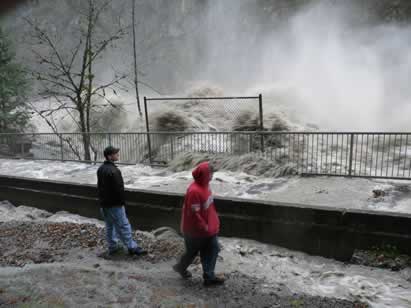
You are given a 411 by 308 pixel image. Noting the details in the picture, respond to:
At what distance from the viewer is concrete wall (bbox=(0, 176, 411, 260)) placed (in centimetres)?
566

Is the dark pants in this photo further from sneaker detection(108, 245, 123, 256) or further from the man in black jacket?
sneaker detection(108, 245, 123, 256)

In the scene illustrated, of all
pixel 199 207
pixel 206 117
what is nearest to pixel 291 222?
pixel 199 207

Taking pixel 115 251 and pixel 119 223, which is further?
pixel 115 251

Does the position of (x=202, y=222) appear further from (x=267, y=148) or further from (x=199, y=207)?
(x=267, y=148)

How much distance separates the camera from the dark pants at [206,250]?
14.9 ft

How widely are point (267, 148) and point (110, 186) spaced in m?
5.72

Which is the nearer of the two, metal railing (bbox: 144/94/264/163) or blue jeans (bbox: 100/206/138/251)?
blue jeans (bbox: 100/206/138/251)

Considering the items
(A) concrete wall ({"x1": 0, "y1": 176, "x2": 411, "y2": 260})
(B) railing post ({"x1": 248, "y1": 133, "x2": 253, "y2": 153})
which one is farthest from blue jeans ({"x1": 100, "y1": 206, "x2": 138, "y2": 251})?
(B) railing post ({"x1": 248, "y1": 133, "x2": 253, "y2": 153})

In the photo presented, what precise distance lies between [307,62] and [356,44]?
10.2 feet

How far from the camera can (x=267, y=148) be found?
33.4 feet

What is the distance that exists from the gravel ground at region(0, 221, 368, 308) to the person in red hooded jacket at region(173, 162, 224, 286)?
316 mm

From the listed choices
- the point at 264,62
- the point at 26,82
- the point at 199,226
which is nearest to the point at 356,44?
the point at 264,62

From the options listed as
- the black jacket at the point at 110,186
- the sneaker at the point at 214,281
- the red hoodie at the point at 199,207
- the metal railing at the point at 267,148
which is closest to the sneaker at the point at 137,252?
the black jacket at the point at 110,186

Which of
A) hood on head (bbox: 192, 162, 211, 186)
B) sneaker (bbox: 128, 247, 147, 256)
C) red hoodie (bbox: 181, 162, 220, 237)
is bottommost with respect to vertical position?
sneaker (bbox: 128, 247, 147, 256)
